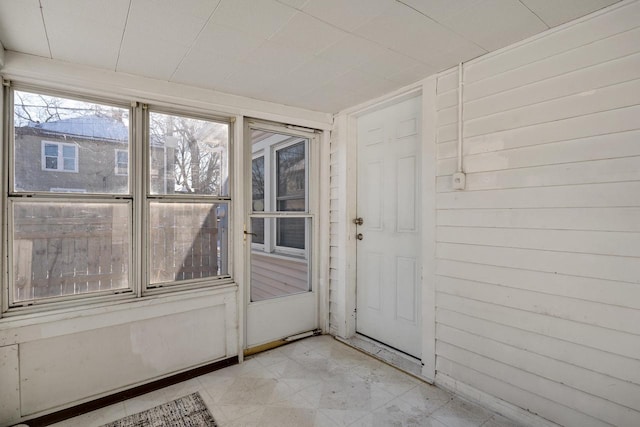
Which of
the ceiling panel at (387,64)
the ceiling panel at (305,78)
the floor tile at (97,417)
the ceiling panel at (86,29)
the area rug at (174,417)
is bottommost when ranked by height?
the floor tile at (97,417)

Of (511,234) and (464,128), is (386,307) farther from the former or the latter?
(464,128)

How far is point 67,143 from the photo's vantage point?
2.21m

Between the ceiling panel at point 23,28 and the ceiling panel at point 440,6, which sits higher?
the ceiling panel at point 440,6

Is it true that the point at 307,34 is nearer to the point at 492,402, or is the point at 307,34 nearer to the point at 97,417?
the point at 492,402

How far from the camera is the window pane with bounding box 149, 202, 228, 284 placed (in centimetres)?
254

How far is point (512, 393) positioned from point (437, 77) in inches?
87.4

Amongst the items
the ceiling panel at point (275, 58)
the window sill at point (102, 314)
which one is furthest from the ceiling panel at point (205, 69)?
the window sill at point (102, 314)

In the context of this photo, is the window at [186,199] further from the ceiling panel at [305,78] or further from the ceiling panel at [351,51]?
the ceiling panel at [351,51]

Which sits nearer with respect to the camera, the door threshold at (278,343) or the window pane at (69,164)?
the window pane at (69,164)

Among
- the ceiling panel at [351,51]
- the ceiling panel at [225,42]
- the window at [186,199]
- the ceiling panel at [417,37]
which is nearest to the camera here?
the ceiling panel at [417,37]

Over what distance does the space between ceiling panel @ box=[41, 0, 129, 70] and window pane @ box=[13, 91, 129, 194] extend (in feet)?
1.11

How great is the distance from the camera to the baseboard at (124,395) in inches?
80.4

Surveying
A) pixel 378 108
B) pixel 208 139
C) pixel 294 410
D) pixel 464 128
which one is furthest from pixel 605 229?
pixel 208 139

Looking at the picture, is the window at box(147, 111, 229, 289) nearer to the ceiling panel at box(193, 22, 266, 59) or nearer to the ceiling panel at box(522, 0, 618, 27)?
the ceiling panel at box(193, 22, 266, 59)
